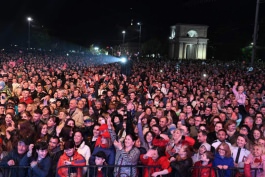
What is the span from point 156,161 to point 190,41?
91.3m

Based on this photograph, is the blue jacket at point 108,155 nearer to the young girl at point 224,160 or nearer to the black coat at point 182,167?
the black coat at point 182,167

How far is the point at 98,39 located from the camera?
115688 millimetres

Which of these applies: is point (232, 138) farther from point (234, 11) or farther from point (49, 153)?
point (234, 11)

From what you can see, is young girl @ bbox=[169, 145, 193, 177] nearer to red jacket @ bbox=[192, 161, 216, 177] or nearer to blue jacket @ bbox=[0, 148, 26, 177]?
red jacket @ bbox=[192, 161, 216, 177]

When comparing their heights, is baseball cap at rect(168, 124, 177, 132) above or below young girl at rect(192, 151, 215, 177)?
above

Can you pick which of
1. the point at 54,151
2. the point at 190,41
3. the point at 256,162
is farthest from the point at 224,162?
the point at 190,41

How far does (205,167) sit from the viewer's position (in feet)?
18.0

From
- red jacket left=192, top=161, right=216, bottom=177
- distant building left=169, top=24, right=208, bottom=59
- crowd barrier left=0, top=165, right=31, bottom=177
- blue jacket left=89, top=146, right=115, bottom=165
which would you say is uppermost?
distant building left=169, top=24, right=208, bottom=59

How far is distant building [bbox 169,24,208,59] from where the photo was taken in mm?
93688

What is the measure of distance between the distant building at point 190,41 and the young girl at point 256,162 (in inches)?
3491

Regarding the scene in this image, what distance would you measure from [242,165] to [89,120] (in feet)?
11.2

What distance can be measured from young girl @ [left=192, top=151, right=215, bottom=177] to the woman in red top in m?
0.45

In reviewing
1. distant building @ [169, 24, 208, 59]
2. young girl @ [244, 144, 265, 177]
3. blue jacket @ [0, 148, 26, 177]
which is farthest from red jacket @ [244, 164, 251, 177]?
distant building @ [169, 24, 208, 59]

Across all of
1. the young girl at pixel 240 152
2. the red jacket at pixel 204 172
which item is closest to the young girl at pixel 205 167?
the red jacket at pixel 204 172
